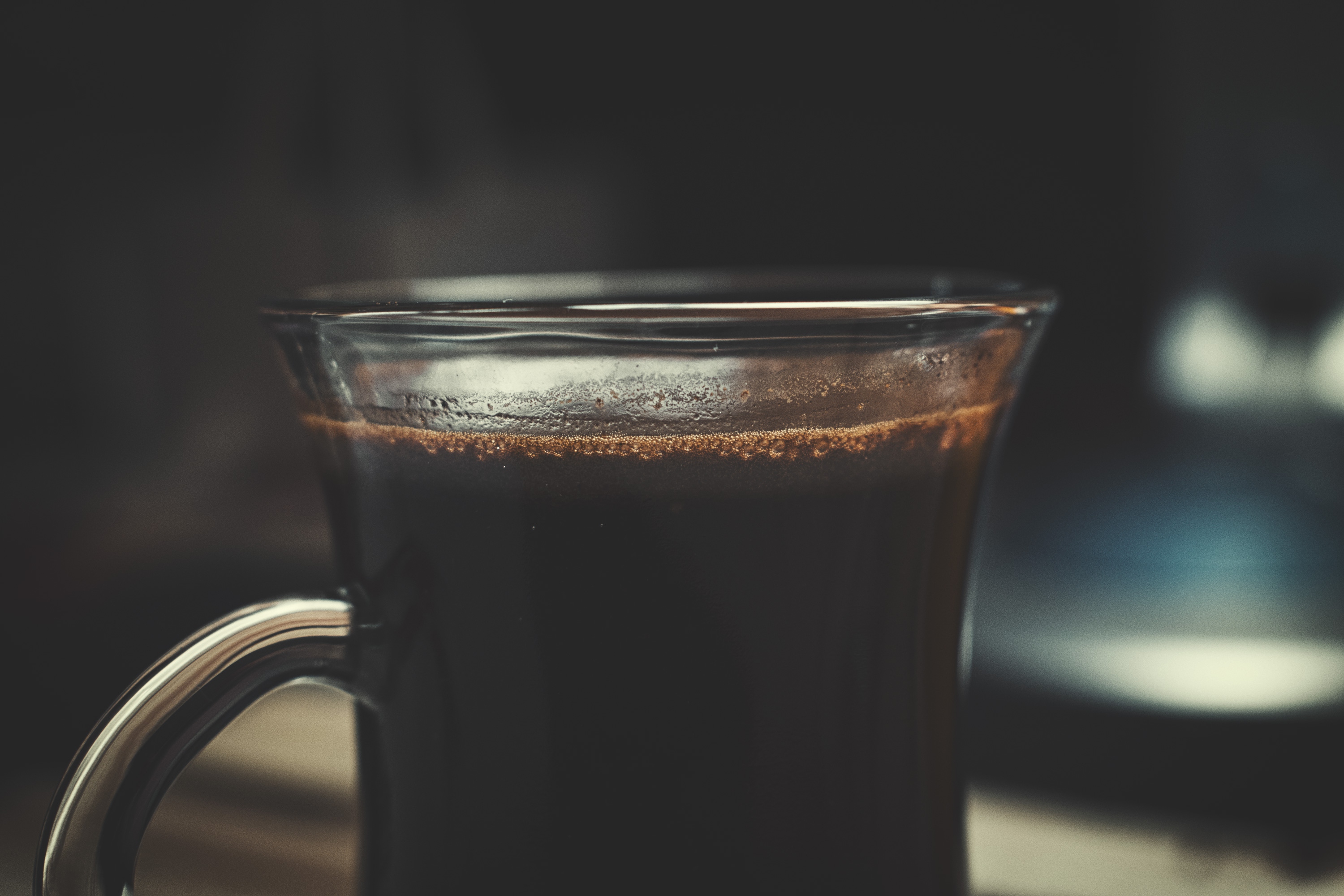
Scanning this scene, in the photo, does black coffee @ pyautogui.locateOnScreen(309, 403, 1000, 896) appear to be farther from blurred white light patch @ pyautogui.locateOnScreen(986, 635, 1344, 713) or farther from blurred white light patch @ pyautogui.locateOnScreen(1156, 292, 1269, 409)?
blurred white light patch @ pyautogui.locateOnScreen(1156, 292, 1269, 409)

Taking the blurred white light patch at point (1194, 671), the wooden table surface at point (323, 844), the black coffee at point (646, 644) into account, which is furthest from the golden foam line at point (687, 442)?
the blurred white light patch at point (1194, 671)

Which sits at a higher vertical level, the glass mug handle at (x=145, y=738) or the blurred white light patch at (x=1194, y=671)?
the glass mug handle at (x=145, y=738)

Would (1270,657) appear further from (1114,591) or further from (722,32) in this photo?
(722,32)

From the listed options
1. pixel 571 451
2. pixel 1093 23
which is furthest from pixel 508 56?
pixel 571 451

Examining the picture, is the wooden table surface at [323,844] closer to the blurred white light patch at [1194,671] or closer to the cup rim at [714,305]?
the cup rim at [714,305]

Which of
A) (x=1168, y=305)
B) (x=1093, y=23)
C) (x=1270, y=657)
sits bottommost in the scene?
(x=1270, y=657)
